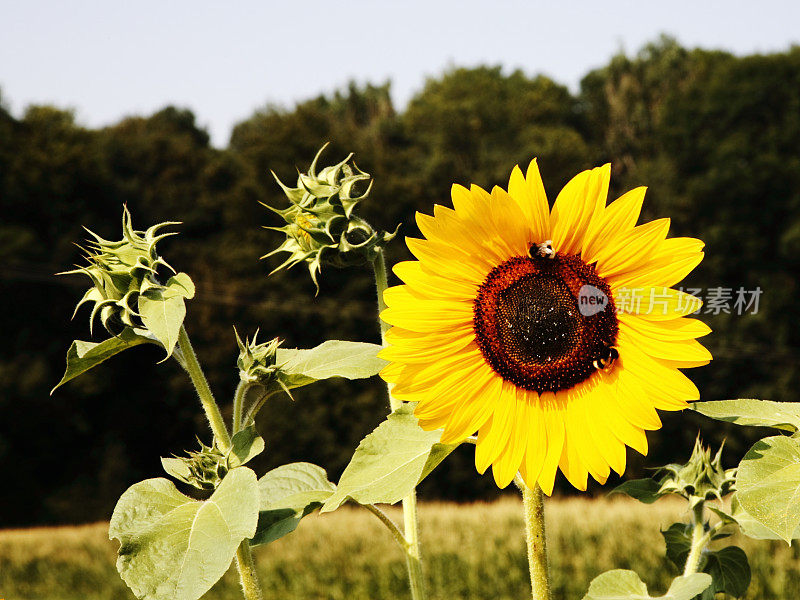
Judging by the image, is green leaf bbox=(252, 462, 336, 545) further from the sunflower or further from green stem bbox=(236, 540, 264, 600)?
the sunflower

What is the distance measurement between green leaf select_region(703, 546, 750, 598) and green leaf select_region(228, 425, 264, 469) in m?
0.87

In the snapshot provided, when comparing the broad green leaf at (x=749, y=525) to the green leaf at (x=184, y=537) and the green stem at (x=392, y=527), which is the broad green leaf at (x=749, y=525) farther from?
the green leaf at (x=184, y=537)

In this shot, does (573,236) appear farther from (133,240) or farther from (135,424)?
(135,424)

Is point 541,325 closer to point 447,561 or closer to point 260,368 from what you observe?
point 260,368

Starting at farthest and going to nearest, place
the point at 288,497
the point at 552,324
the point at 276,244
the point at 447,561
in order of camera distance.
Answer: the point at 276,244
the point at 447,561
the point at 288,497
the point at 552,324

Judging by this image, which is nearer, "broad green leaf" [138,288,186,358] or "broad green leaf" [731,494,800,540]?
"broad green leaf" [138,288,186,358]

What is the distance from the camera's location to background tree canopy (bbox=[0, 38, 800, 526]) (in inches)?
921

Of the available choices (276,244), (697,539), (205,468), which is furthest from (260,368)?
(276,244)

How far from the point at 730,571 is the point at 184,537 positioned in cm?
100

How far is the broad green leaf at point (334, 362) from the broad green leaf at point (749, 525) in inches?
23.4

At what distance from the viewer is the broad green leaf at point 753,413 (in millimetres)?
1263

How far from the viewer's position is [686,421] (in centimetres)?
2320

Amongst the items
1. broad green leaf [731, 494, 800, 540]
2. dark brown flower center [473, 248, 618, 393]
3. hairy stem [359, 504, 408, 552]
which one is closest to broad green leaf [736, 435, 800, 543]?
broad green leaf [731, 494, 800, 540]

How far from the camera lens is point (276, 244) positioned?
957 inches
